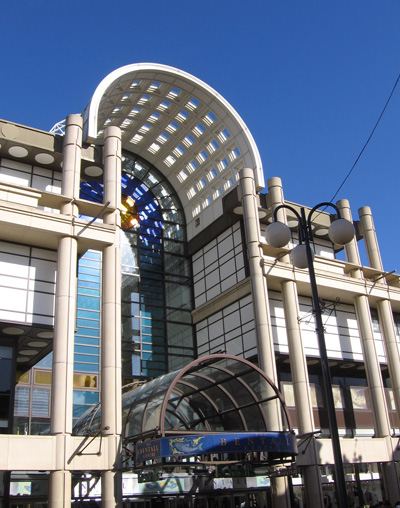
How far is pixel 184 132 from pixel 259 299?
611 inches

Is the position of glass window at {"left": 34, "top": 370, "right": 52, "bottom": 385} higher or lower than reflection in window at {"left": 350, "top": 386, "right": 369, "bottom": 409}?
higher

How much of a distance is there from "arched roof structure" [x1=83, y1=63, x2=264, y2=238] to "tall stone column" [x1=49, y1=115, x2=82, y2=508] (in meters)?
7.45

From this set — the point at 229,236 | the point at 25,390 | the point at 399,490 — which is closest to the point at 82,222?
the point at 25,390

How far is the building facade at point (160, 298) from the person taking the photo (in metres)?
23.5

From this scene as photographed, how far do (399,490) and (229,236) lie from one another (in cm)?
1708

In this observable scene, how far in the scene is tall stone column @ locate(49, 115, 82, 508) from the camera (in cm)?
2066

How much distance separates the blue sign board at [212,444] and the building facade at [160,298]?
259cm

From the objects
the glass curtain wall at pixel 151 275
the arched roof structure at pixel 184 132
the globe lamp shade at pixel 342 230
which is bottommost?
the globe lamp shade at pixel 342 230

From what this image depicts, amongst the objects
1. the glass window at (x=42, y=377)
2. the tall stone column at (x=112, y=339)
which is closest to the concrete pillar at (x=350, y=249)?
the tall stone column at (x=112, y=339)

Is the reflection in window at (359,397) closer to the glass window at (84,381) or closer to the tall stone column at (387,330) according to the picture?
the tall stone column at (387,330)

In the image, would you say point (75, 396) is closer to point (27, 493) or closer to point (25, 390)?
point (25, 390)

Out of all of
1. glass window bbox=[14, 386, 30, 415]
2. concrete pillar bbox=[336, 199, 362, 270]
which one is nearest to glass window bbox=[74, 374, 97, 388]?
glass window bbox=[14, 386, 30, 415]

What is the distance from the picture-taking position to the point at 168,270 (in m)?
36.7

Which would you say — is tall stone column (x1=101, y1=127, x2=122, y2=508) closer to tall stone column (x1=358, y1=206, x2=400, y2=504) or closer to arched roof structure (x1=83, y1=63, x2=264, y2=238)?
arched roof structure (x1=83, y1=63, x2=264, y2=238)
